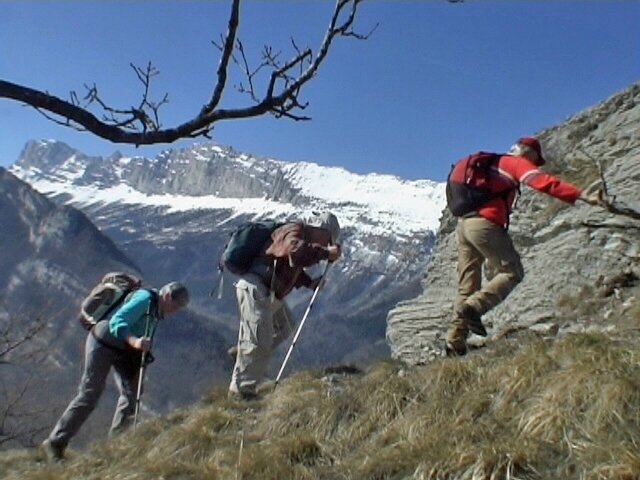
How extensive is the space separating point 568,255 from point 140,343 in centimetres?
631

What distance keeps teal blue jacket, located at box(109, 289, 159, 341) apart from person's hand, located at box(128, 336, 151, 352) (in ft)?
0.43

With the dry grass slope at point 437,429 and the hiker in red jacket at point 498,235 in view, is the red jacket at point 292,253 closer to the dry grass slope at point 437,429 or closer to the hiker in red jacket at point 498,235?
the dry grass slope at point 437,429

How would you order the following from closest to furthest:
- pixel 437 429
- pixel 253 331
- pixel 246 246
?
pixel 437 429, pixel 253 331, pixel 246 246

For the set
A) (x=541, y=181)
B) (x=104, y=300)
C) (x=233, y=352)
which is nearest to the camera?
(x=541, y=181)

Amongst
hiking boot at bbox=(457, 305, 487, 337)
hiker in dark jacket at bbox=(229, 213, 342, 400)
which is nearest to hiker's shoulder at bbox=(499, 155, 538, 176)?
hiking boot at bbox=(457, 305, 487, 337)

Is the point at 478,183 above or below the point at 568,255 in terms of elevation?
above

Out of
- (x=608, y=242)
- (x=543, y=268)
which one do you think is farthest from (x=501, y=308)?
(x=608, y=242)

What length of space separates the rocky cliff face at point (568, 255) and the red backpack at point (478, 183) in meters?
1.13

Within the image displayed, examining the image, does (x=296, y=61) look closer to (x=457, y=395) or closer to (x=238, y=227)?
(x=457, y=395)

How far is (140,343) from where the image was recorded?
9062 millimetres

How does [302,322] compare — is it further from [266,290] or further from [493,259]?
[493,259]

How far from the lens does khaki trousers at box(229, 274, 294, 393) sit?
954 cm

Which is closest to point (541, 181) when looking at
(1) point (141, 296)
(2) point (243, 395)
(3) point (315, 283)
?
(3) point (315, 283)

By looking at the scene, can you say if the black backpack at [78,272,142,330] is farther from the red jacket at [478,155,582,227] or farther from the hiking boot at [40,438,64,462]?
the red jacket at [478,155,582,227]
